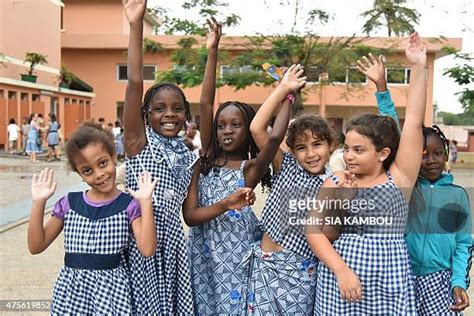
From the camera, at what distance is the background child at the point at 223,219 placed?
2602 mm

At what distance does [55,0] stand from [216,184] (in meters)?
24.6

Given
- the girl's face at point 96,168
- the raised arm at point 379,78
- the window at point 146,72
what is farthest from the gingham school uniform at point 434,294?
the window at point 146,72

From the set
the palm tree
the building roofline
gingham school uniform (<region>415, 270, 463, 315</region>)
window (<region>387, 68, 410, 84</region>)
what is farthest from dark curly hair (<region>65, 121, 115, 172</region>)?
window (<region>387, 68, 410, 84</region>)

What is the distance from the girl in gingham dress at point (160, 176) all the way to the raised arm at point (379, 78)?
827 mm

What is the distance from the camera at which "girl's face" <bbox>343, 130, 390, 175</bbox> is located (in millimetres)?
2252

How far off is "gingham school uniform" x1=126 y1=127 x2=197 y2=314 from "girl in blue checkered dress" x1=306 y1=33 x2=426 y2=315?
59 cm

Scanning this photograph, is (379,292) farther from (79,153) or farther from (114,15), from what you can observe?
(114,15)

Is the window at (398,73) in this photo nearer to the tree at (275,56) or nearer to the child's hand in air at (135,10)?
the tree at (275,56)

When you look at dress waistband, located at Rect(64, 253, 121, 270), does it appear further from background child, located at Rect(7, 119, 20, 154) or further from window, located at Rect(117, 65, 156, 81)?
window, located at Rect(117, 65, 156, 81)

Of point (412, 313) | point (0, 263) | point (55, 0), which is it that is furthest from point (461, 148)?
point (412, 313)

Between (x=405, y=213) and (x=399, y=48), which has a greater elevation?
(x=399, y=48)

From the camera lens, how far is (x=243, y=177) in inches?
103

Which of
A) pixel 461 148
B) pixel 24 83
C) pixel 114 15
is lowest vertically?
pixel 461 148

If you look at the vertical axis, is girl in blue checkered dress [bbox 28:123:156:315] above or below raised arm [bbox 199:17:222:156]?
below
